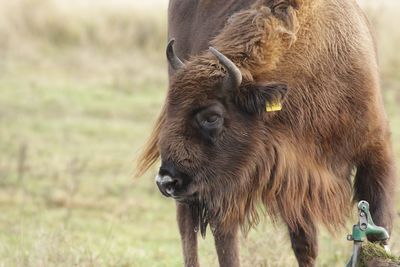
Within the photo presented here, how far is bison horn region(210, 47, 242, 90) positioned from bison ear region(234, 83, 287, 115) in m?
0.08

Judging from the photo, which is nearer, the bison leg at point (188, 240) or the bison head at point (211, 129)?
the bison head at point (211, 129)

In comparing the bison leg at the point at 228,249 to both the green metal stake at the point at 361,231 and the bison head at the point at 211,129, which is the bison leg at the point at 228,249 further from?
the green metal stake at the point at 361,231

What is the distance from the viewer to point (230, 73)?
5445mm

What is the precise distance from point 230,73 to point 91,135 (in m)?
8.99

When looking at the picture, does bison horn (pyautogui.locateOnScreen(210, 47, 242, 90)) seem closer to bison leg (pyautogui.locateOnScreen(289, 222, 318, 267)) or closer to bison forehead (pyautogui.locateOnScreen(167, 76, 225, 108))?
bison forehead (pyautogui.locateOnScreen(167, 76, 225, 108))

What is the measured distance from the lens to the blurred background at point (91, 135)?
779 cm

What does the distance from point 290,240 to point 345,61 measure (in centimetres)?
169

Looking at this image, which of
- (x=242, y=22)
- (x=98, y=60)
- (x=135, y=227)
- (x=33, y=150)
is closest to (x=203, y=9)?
(x=242, y=22)

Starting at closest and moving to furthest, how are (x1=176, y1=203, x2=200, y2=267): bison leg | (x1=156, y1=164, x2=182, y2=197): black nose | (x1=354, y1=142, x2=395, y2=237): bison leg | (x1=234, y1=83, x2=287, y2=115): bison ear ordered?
(x1=156, y1=164, x2=182, y2=197): black nose → (x1=234, y1=83, x2=287, y2=115): bison ear → (x1=354, y1=142, x2=395, y2=237): bison leg → (x1=176, y1=203, x2=200, y2=267): bison leg

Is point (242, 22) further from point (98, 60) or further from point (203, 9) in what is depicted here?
point (98, 60)

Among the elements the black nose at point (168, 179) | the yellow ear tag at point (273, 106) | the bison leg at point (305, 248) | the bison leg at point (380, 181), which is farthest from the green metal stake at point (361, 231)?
the bison leg at point (305, 248)

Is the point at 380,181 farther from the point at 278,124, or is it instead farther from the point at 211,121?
the point at 211,121

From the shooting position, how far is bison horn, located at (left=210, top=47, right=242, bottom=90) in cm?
541


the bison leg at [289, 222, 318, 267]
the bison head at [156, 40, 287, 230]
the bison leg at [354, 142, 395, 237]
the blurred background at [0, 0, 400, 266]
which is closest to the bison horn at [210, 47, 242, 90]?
the bison head at [156, 40, 287, 230]
